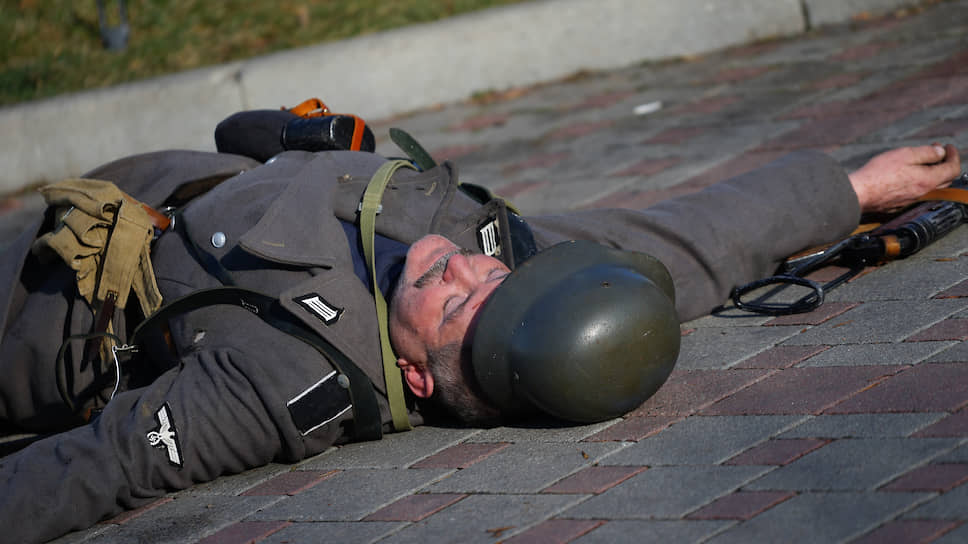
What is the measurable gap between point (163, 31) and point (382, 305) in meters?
5.49

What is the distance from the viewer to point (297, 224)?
267cm

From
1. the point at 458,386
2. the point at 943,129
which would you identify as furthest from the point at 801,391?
the point at 943,129

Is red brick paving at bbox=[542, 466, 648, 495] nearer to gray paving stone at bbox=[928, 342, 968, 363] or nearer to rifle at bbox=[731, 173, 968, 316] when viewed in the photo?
gray paving stone at bbox=[928, 342, 968, 363]

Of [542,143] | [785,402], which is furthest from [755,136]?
[785,402]

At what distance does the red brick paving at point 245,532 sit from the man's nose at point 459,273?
663 mm

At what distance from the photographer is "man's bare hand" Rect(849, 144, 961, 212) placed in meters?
3.30

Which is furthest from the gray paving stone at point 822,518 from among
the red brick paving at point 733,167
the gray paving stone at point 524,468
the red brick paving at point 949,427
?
the red brick paving at point 733,167

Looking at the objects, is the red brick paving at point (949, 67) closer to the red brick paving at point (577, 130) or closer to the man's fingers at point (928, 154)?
the red brick paving at point (577, 130)

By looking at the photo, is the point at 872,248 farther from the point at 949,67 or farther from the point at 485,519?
the point at 949,67

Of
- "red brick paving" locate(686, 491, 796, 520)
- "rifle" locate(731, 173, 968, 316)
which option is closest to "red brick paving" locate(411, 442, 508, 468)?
"red brick paving" locate(686, 491, 796, 520)

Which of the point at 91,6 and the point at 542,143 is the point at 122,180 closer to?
the point at 542,143

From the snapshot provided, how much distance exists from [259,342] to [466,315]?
19.4 inches

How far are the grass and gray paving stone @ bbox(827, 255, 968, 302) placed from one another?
467cm

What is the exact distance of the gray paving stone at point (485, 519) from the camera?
2.00 meters
